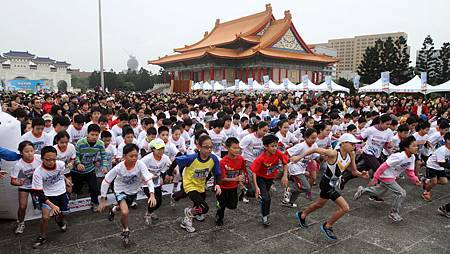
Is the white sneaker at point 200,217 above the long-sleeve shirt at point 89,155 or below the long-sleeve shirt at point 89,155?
below

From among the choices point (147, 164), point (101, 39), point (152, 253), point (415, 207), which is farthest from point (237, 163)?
point (101, 39)

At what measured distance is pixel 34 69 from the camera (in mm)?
72938

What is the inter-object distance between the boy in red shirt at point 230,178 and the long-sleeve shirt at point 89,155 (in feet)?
6.46

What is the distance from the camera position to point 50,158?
13.5 feet

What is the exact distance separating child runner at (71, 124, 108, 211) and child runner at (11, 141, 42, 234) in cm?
78

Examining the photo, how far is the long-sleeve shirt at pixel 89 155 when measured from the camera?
17.0 feet

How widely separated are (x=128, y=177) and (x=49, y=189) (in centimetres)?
101

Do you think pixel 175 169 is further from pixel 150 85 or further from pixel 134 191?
pixel 150 85

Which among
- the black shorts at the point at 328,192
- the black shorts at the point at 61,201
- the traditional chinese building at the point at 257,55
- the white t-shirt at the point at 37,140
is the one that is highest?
the traditional chinese building at the point at 257,55

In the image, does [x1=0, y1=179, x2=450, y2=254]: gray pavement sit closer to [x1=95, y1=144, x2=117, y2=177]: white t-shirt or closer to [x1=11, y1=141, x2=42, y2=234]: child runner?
[x1=11, y1=141, x2=42, y2=234]: child runner

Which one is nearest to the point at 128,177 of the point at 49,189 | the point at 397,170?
the point at 49,189

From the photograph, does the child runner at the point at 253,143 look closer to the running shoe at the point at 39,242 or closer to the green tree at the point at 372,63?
the running shoe at the point at 39,242

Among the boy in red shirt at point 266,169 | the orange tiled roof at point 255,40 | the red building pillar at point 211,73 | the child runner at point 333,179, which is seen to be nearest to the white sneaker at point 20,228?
the boy in red shirt at point 266,169

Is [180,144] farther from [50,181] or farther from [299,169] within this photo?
[50,181]
